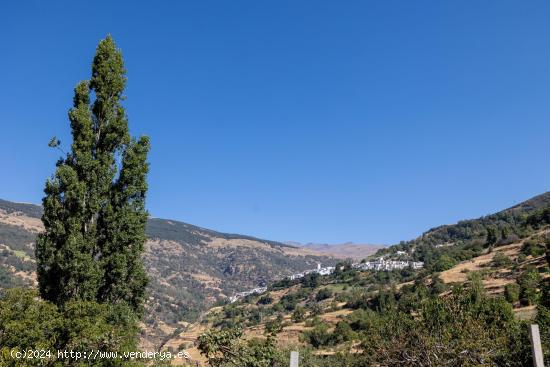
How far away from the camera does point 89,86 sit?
17.7m

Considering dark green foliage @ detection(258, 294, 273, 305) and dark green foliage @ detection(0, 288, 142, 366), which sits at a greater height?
dark green foliage @ detection(0, 288, 142, 366)

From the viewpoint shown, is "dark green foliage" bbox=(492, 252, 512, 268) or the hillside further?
"dark green foliage" bbox=(492, 252, 512, 268)

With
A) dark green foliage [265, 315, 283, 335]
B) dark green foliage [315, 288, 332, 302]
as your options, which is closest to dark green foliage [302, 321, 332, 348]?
dark green foliage [265, 315, 283, 335]

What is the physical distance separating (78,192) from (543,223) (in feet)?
340

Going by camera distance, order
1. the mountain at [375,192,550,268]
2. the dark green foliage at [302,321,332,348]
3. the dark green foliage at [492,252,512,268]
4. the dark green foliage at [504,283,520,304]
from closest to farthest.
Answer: the dark green foliage at [504,283,520,304] → the dark green foliage at [302,321,332,348] → the dark green foliage at [492,252,512,268] → the mountain at [375,192,550,268]

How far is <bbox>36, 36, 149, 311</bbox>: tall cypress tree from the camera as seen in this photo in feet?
49.6

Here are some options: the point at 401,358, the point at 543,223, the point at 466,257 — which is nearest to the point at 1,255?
the point at 466,257

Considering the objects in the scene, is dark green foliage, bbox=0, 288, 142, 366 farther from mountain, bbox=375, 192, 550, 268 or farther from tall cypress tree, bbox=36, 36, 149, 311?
mountain, bbox=375, 192, 550, 268

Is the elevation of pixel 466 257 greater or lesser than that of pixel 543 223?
lesser

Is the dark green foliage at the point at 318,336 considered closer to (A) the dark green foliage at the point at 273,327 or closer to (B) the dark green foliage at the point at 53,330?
(A) the dark green foliage at the point at 273,327

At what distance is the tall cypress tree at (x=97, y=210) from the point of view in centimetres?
1511

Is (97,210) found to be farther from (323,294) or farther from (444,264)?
(323,294)

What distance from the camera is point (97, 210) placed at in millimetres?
16109

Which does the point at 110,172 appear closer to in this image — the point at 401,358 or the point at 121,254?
the point at 121,254
